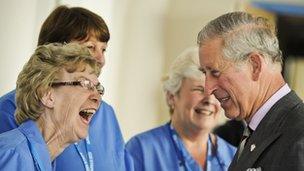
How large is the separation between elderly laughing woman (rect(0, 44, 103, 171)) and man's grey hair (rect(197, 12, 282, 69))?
1.55 feet

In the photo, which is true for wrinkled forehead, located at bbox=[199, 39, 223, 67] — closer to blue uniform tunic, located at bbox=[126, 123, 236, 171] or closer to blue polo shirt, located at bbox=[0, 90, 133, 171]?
blue polo shirt, located at bbox=[0, 90, 133, 171]

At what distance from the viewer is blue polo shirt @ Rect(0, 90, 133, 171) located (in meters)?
2.46

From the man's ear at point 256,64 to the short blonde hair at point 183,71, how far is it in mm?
1017

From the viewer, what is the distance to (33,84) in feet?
7.56

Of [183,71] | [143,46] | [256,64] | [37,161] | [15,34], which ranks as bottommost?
[143,46]

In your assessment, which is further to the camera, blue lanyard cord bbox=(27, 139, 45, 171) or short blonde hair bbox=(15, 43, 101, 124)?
short blonde hair bbox=(15, 43, 101, 124)

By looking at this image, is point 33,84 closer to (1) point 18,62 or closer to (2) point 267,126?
(2) point 267,126

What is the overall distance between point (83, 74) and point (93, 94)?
0.26 feet

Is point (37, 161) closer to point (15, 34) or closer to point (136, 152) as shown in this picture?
point (136, 152)

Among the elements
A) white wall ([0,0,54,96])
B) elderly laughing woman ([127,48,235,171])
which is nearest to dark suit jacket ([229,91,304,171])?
elderly laughing woman ([127,48,235,171])

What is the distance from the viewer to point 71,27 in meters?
2.64

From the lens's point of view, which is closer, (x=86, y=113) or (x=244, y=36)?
(x=244, y=36)

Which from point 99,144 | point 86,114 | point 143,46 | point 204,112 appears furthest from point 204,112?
point 143,46

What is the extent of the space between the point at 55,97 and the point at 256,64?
689 mm
